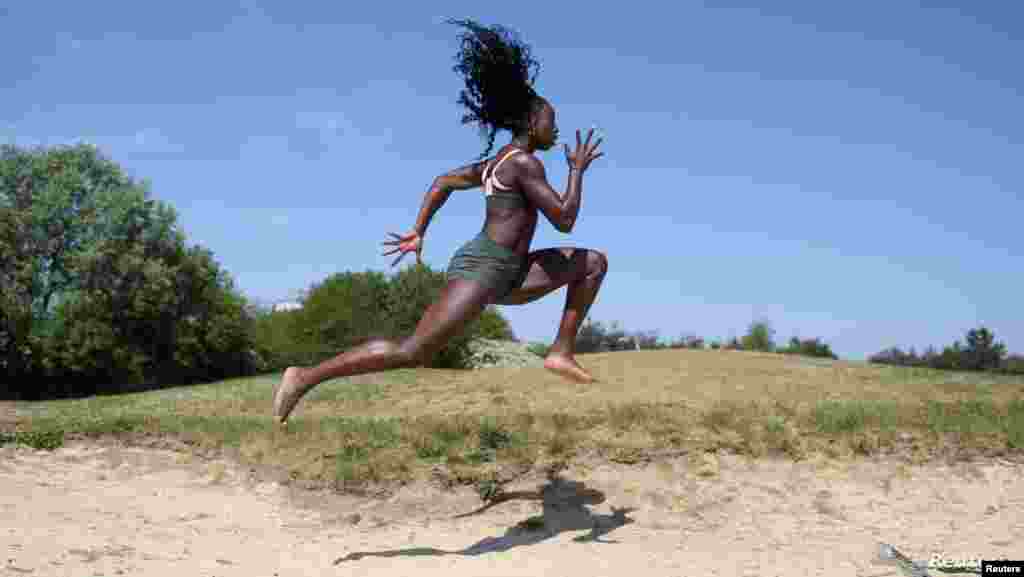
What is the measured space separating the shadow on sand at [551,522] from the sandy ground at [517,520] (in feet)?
0.08

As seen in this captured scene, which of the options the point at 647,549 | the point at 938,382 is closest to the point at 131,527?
the point at 647,549

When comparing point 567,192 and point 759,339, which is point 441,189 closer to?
point 567,192

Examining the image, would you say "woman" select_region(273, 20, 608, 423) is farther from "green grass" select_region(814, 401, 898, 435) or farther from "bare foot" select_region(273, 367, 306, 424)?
"green grass" select_region(814, 401, 898, 435)

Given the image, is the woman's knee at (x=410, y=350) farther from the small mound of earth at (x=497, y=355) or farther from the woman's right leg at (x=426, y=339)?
the small mound of earth at (x=497, y=355)

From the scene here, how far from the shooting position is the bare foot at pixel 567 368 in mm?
6535

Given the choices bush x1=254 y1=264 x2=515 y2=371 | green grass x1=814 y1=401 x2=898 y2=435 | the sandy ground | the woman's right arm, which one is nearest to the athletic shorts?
the woman's right arm

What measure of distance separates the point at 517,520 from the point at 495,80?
4.46 m

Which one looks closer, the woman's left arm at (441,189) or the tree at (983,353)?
the woman's left arm at (441,189)

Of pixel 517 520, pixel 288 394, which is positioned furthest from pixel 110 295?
pixel 288 394

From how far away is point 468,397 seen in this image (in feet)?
54.2

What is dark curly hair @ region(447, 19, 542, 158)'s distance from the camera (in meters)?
6.86

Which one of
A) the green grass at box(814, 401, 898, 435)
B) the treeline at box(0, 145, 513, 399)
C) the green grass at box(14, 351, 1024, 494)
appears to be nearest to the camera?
the green grass at box(14, 351, 1024, 494)

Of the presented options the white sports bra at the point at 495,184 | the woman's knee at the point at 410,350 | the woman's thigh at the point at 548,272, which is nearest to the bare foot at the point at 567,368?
the woman's thigh at the point at 548,272

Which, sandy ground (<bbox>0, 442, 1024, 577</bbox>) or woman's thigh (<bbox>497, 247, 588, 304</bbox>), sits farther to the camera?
sandy ground (<bbox>0, 442, 1024, 577</bbox>)
